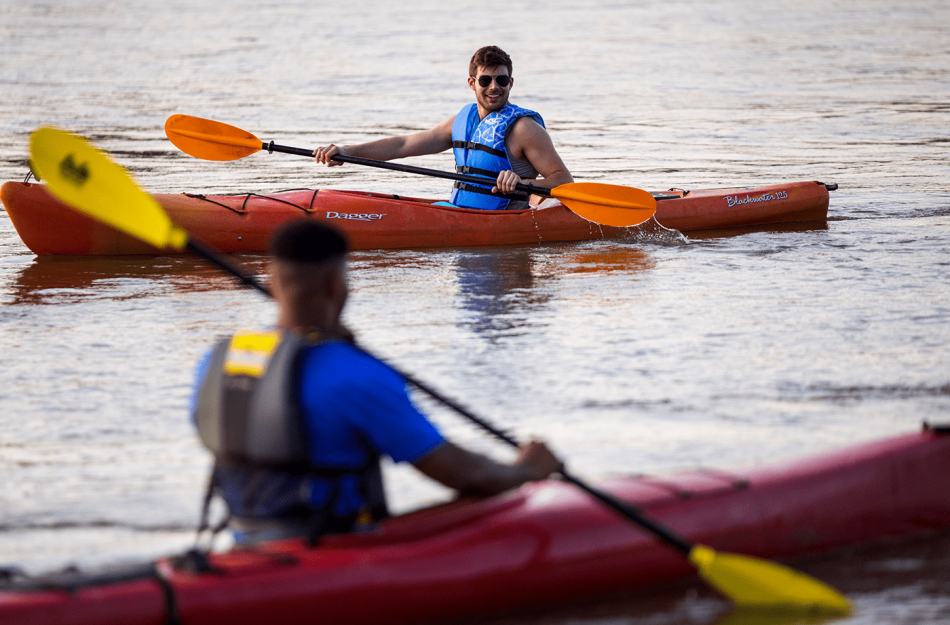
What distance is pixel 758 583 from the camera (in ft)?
9.62

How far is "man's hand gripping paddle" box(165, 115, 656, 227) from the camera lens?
23.6ft

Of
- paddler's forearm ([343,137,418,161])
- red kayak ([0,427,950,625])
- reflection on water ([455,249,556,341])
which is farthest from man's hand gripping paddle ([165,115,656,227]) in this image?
red kayak ([0,427,950,625])

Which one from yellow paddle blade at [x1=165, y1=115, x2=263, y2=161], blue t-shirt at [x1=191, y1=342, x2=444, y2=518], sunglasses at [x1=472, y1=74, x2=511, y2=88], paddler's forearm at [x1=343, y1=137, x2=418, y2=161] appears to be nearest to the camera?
blue t-shirt at [x1=191, y1=342, x2=444, y2=518]

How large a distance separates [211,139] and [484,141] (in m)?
1.87

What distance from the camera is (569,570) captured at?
2975 mm

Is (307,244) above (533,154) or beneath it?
beneath

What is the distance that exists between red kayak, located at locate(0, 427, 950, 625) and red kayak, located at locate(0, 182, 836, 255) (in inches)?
170

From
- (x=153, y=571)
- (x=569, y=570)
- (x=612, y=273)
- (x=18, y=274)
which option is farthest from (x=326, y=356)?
(x=18, y=274)

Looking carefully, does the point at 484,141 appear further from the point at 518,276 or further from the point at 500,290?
the point at 500,290

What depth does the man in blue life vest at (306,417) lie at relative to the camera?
2557 mm

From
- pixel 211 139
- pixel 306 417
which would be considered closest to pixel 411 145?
pixel 211 139

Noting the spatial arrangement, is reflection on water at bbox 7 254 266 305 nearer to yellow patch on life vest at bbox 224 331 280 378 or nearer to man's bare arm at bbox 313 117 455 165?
man's bare arm at bbox 313 117 455 165

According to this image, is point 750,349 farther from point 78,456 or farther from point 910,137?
point 910,137

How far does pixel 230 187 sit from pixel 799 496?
303 inches
